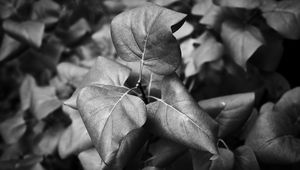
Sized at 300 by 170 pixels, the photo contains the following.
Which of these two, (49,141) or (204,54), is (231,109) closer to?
(204,54)

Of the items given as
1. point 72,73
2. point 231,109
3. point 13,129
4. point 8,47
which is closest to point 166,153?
point 231,109

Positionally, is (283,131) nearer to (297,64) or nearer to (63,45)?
(297,64)

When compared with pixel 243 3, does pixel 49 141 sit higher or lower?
lower

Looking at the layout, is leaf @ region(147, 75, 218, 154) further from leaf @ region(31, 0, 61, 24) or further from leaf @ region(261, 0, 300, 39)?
leaf @ region(31, 0, 61, 24)

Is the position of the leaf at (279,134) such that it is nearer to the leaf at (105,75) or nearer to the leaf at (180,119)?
the leaf at (180,119)

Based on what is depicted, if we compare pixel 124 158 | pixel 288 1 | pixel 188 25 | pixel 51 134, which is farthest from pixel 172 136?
pixel 51 134

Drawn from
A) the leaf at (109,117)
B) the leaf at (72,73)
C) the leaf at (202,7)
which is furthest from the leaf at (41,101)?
the leaf at (202,7)
